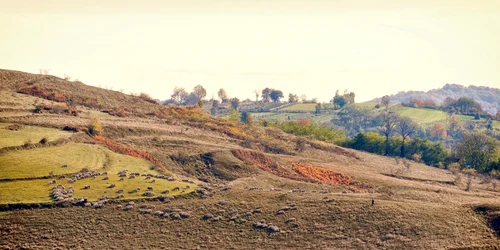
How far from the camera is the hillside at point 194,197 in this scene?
58281 millimetres

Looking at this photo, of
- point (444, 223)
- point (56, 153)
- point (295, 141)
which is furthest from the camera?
point (295, 141)

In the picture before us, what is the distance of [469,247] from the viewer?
5578 centimetres

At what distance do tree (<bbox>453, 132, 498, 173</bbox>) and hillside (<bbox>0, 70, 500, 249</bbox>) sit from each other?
23403 mm

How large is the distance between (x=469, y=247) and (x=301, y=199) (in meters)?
20.7

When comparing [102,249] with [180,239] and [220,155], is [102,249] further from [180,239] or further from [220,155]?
[220,155]

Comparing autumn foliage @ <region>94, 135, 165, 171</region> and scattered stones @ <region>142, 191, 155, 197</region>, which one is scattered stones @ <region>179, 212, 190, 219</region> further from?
autumn foliage @ <region>94, 135, 165, 171</region>

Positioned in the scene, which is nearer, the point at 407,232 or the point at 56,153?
the point at 407,232

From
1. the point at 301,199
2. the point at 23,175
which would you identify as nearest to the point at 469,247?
the point at 301,199

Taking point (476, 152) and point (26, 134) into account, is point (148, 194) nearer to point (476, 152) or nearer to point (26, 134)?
point (26, 134)

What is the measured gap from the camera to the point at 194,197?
6869cm

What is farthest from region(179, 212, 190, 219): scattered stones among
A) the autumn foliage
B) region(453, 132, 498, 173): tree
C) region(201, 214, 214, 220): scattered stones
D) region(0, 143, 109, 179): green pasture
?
region(453, 132, 498, 173): tree

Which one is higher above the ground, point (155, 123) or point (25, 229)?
point (155, 123)

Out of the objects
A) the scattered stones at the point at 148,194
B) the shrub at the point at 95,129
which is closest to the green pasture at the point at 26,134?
the shrub at the point at 95,129

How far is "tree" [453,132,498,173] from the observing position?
436 feet
